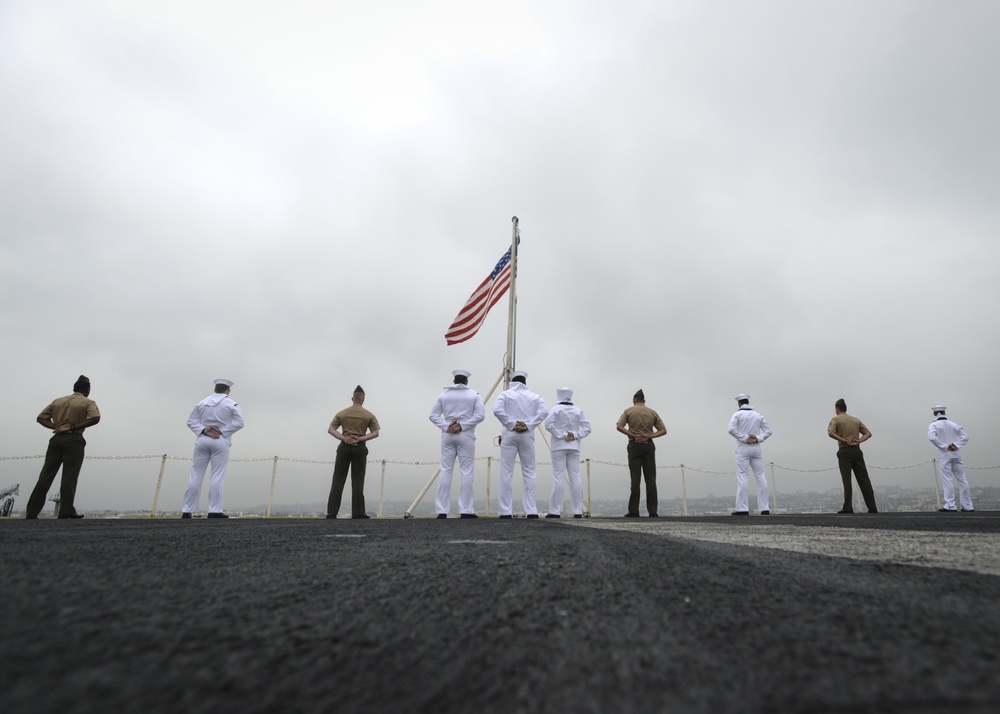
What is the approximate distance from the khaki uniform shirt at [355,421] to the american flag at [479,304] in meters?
3.33

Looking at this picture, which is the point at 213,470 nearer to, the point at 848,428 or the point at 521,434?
the point at 521,434

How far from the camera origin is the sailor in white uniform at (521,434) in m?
8.55

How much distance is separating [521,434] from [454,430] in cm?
110

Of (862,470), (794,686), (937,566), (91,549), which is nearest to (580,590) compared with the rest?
(794,686)

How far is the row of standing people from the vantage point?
7.16 metres

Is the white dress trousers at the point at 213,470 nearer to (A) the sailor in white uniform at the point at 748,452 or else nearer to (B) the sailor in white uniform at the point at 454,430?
(B) the sailor in white uniform at the point at 454,430

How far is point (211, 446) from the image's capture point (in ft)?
26.5

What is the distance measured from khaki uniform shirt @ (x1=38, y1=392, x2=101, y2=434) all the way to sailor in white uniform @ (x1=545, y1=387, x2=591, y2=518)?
21.1 feet

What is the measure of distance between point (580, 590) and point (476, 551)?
100cm

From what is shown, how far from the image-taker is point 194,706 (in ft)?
2.44

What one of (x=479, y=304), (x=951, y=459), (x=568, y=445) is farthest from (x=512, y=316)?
(x=951, y=459)

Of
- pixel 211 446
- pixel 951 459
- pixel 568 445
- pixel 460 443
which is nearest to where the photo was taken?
pixel 211 446

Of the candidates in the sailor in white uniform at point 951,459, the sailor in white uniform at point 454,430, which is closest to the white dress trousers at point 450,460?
the sailor in white uniform at point 454,430

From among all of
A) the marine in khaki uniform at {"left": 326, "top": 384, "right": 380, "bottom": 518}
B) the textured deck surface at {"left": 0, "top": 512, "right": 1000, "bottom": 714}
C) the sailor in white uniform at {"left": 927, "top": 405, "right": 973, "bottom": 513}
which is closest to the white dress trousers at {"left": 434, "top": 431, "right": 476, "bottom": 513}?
the marine in khaki uniform at {"left": 326, "top": 384, "right": 380, "bottom": 518}
